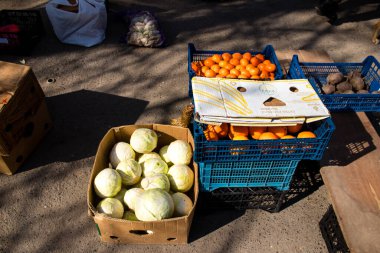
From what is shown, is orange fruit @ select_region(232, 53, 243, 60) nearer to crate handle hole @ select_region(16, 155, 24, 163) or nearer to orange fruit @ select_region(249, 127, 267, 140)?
orange fruit @ select_region(249, 127, 267, 140)

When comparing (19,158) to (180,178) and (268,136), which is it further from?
(268,136)

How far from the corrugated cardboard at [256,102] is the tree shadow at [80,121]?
5.79 feet

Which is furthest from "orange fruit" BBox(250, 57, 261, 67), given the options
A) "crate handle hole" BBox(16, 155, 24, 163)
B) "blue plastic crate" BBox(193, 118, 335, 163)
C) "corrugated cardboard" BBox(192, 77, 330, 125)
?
"crate handle hole" BBox(16, 155, 24, 163)

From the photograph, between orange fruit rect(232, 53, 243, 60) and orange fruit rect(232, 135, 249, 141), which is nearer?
orange fruit rect(232, 135, 249, 141)

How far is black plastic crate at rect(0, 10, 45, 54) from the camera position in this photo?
4.77 m

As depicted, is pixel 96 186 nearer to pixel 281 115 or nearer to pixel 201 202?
pixel 201 202

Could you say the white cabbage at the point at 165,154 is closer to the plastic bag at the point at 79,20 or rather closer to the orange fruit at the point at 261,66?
the orange fruit at the point at 261,66

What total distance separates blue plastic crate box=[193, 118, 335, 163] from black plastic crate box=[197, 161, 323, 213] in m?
0.56

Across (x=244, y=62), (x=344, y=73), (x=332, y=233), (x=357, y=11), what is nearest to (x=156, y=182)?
(x=244, y=62)

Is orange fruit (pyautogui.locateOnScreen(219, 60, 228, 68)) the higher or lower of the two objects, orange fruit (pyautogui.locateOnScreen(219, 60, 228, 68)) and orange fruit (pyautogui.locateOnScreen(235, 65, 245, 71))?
the higher

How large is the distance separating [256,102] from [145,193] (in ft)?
3.86

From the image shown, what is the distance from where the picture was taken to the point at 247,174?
2.67 metres

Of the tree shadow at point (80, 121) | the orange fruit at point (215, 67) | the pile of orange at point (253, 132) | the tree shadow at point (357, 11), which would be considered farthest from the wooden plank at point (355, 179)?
the tree shadow at point (357, 11)

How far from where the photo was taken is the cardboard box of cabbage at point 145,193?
8.16ft
